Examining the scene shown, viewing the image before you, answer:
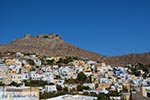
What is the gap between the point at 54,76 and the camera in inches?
2918

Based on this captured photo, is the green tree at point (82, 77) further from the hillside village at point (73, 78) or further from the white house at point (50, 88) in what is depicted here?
the white house at point (50, 88)

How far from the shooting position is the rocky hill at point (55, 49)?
112 m

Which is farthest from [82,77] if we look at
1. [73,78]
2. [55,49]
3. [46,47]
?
[46,47]

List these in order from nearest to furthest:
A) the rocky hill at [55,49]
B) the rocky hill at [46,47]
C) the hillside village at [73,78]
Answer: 1. the hillside village at [73,78]
2. the rocky hill at [55,49]
3. the rocky hill at [46,47]

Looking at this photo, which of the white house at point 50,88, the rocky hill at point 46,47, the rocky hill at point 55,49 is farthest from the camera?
the rocky hill at point 46,47

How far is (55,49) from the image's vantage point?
415ft

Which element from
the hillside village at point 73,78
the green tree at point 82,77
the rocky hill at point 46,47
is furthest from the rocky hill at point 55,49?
the green tree at point 82,77

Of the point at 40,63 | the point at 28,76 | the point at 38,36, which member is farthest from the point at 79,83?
the point at 38,36

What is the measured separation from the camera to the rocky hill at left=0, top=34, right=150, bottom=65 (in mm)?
112419

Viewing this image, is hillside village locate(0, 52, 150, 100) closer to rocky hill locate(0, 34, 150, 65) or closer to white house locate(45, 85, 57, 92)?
white house locate(45, 85, 57, 92)

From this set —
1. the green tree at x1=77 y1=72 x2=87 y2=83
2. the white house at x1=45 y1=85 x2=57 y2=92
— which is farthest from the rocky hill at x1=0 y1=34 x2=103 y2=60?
the white house at x1=45 y1=85 x2=57 y2=92

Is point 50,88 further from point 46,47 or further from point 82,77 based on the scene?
point 46,47

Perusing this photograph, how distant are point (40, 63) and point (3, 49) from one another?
31.0 metres

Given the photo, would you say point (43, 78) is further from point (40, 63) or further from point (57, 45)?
point (57, 45)
